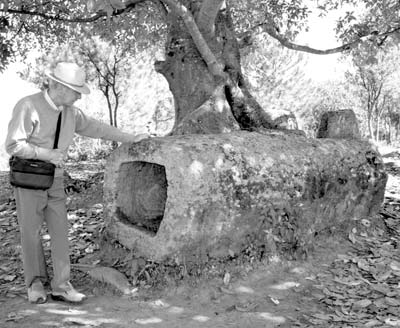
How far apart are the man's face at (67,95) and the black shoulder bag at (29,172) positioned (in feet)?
1.78

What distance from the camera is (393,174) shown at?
33.5ft

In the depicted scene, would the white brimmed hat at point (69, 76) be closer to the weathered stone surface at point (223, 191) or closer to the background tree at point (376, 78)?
the weathered stone surface at point (223, 191)

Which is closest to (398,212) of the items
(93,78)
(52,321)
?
(52,321)

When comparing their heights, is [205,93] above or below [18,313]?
above

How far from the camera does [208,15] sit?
21.0 feet

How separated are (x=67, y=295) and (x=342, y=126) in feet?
13.7

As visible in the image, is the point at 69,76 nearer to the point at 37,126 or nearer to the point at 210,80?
the point at 37,126

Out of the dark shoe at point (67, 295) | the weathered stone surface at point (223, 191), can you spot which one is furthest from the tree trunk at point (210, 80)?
the dark shoe at point (67, 295)

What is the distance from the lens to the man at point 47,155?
3.62 m

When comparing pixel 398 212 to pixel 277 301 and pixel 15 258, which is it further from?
pixel 15 258

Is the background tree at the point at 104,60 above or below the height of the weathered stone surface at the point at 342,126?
above

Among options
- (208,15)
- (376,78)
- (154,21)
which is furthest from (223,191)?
(376,78)

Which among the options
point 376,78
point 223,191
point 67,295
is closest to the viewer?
point 67,295

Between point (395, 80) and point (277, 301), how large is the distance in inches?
1180
